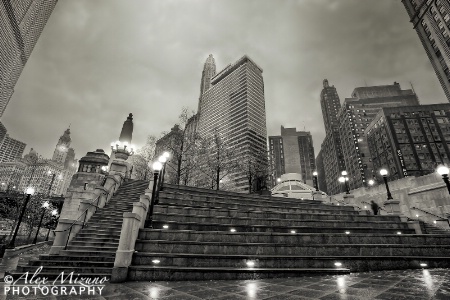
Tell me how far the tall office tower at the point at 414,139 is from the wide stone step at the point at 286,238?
3024 inches

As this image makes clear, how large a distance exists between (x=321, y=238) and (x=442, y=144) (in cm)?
9224

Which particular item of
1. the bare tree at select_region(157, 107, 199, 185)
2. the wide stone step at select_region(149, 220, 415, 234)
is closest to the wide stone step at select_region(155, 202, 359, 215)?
the wide stone step at select_region(149, 220, 415, 234)

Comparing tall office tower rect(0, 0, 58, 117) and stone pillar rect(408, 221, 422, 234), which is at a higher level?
tall office tower rect(0, 0, 58, 117)

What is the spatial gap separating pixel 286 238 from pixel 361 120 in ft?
422

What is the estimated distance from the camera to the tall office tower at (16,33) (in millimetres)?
107363

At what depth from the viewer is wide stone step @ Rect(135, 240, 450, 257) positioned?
748 cm

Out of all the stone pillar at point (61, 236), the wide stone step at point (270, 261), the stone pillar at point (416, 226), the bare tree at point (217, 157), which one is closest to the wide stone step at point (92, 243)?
the stone pillar at point (61, 236)

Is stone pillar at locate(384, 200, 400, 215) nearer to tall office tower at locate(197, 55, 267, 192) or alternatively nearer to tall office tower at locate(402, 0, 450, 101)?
tall office tower at locate(402, 0, 450, 101)

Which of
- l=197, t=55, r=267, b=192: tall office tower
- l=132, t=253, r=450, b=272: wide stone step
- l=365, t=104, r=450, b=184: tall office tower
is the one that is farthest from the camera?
l=197, t=55, r=267, b=192: tall office tower

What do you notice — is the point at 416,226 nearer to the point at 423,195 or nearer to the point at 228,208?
the point at 228,208

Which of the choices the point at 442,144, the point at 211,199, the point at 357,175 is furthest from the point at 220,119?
the point at 211,199

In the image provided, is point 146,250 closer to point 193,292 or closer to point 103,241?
point 193,292

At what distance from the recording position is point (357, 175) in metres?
99.9

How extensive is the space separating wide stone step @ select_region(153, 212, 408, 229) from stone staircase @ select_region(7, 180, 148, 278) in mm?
2413
